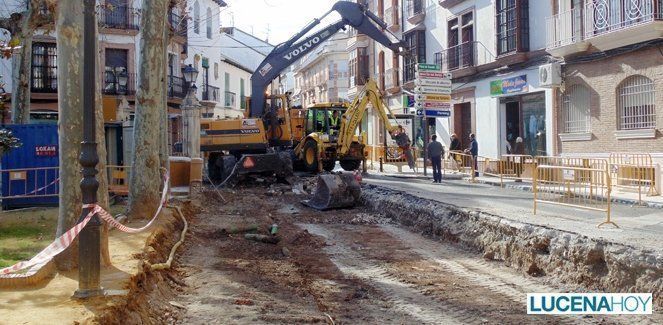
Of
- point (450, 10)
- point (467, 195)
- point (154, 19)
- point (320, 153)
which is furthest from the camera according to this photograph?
point (450, 10)

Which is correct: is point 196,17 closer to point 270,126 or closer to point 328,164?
point 270,126

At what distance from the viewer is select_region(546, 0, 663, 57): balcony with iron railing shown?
16.2 meters

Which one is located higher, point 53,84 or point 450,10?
point 450,10

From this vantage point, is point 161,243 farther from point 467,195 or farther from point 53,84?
point 53,84

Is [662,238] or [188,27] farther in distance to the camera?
[188,27]

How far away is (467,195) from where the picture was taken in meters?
14.9

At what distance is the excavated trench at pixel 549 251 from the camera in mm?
6668

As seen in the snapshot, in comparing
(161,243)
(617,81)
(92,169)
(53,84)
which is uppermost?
(53,84)

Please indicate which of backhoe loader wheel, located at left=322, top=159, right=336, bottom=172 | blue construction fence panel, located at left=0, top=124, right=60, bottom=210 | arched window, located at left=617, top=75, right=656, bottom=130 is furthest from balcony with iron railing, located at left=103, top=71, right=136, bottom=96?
arched window, located at left=617, top=75, right=656, bottom=130

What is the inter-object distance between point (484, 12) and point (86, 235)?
72.1 feet

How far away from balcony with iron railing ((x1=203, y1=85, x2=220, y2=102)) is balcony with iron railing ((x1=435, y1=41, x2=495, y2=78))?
59.7 feet

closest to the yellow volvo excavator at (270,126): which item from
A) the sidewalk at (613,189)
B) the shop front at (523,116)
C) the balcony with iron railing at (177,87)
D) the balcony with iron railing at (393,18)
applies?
the sidewalk at (613,189)

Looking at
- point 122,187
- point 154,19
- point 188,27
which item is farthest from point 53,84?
point 154,19

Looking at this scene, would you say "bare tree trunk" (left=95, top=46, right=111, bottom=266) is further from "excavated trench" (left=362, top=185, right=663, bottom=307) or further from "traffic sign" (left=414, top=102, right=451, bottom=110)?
"traffic sign" (left=414, top=102, right=451, bottom=110)
